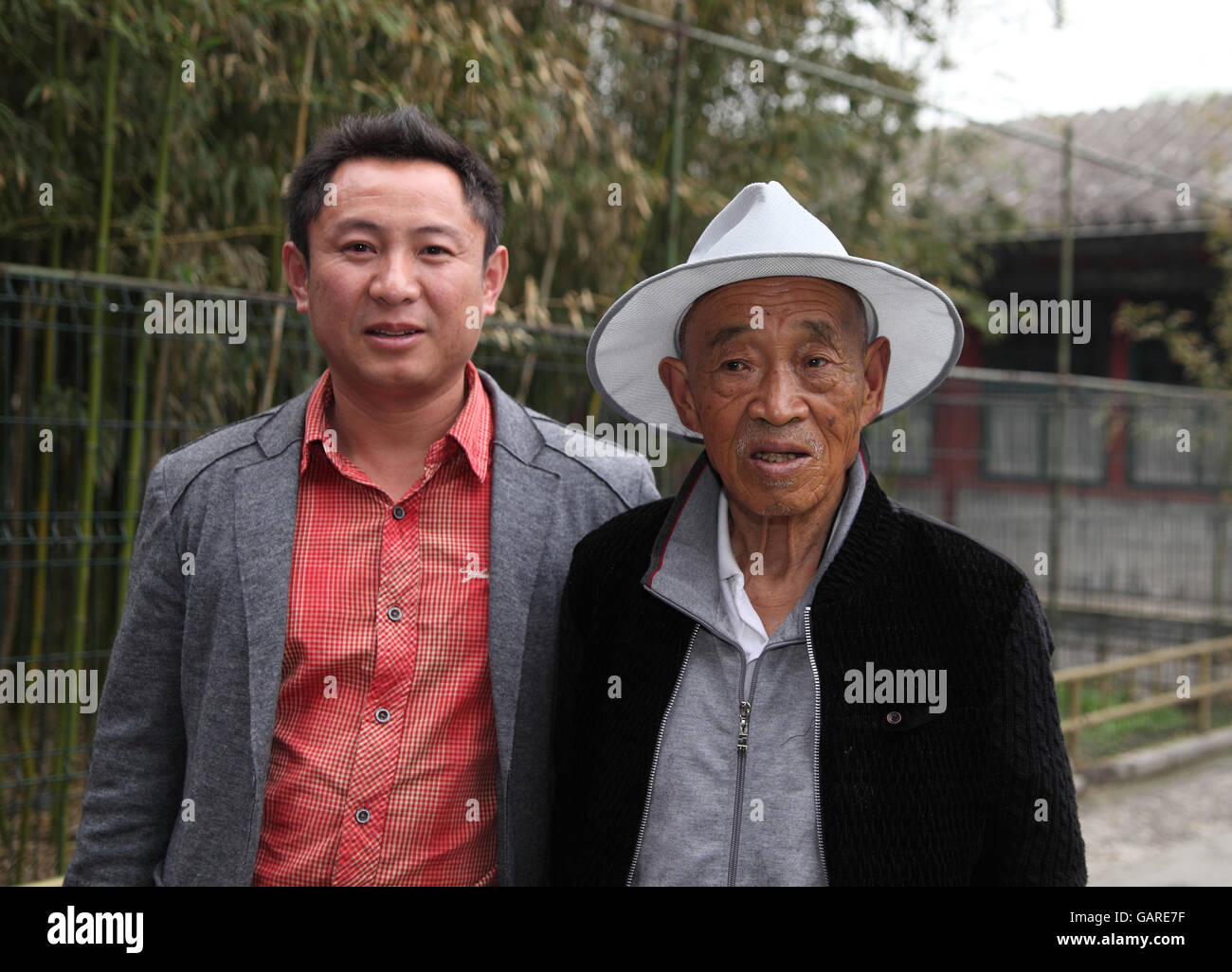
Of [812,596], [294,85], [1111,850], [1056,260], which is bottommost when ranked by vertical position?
[1111,850]

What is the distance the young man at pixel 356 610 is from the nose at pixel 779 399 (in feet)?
1.61

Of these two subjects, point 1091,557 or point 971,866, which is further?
point 1091,557

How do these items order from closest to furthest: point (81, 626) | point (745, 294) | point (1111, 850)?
point (745, 294)
point (81, 626)
point (1111, 850)

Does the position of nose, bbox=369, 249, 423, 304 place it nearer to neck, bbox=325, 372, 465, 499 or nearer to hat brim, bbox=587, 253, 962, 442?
neck, bbox=325, 372, 465, 499

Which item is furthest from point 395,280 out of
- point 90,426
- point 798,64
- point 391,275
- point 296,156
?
point 798,64

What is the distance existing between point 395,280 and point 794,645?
0.85 metres

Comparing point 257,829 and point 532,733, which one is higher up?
point 532,733

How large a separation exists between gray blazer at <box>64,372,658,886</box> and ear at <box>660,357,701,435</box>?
0.27m

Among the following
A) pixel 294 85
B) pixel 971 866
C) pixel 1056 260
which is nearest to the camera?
pixel 971 866

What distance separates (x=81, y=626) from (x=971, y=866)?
282 centimetres

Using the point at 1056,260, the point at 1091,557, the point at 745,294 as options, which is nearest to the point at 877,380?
the point at 745,294

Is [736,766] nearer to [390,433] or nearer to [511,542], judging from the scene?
[511,542]

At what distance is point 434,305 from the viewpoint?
198cm

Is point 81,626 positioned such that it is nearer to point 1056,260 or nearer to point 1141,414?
point 1141,414
